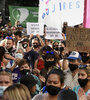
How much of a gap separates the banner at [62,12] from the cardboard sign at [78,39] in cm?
21

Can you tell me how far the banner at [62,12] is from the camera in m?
6.07

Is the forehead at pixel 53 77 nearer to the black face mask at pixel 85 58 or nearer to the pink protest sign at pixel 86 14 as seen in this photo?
the pink protest sign at pixel 86 14

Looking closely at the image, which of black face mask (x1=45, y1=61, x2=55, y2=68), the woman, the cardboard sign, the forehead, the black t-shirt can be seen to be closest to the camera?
the woman

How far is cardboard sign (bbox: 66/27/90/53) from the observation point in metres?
5.85

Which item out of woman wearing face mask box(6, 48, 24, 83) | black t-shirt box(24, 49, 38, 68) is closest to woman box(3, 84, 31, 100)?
woman wearing face mask box(6, 48, 24, 83)

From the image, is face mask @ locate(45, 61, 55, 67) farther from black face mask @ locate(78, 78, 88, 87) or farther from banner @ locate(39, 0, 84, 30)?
black face mask @ locate(78, 78, 88, 87)

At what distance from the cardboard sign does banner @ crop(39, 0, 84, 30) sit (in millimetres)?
206

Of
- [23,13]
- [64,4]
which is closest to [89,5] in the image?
[64,4]

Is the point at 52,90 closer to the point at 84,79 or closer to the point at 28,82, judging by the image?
the point at 28,82

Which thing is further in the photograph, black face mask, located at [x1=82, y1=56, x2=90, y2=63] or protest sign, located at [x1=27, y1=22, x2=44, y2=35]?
protest sign, located at [x1=27, y1=22, x2=44, y2=35]

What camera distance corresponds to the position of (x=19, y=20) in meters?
15.2

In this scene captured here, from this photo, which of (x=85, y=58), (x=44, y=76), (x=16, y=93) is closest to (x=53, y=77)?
(x=16, y=93)

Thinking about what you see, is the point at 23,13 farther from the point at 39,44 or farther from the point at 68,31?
the point at 68,31

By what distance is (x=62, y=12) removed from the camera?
245 inches
